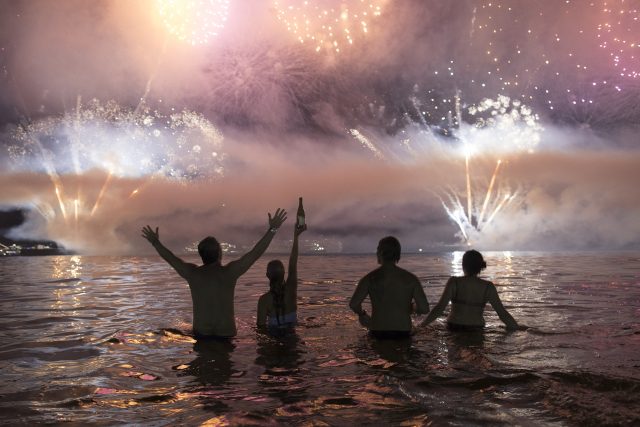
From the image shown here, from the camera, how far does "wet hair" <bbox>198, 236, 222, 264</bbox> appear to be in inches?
342

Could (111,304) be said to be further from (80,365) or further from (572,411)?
(572,411)

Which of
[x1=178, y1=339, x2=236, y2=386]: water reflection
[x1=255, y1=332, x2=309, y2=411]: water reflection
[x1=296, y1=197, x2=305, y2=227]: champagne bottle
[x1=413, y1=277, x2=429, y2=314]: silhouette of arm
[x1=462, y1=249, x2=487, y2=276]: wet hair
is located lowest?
[x1=255, y1=332, x2=309, y2=411]: water reflection

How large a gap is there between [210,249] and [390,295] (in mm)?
3257

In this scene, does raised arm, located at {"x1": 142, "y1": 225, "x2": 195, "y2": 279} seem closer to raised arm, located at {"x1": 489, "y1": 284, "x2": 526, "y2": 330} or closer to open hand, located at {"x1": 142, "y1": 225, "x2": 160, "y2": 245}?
open hand, located at {"x1": 142, "y1": 225, "x2": 160, "y2": 245}

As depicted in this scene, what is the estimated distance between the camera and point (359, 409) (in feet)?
18.8

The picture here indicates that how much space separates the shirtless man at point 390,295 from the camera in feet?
28.1

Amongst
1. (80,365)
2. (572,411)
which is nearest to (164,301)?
(80,365)

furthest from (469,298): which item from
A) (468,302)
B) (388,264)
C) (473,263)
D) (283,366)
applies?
(283,366)

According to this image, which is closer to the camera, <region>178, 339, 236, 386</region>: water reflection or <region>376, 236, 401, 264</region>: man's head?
<region>178, 339, 236, 386</region>: water reflection

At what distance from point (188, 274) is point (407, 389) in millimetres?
4293

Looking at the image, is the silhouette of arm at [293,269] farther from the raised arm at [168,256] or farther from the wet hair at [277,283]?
the raised arm at [168,256]

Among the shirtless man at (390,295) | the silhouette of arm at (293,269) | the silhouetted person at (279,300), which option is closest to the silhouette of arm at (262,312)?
the silhouetted person at (279,300)

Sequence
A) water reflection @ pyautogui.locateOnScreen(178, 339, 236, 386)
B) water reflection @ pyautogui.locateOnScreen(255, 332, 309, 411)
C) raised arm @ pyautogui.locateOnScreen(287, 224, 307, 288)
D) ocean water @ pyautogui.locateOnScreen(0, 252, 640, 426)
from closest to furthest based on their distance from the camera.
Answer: ocean water @ pyautogui.locateOnScreen(0, 252, 640, 426) < water reflection @ pyautogui.locateOnScreen(255, 332, 309, 411) < water reflection @ pyautogui.locateOnScreen(178, 339, 236, 386) < raised arm @ pyautogui.locateOnScreen(287, 224, 307, 288)

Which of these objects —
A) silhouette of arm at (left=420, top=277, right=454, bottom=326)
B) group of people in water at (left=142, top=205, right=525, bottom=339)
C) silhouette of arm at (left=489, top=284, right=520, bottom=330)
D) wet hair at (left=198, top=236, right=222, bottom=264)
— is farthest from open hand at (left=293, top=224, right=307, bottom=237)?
silhouette of arm at (left=489, top=284, right=520, bottom=330)
